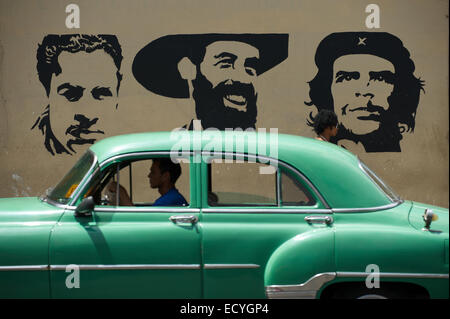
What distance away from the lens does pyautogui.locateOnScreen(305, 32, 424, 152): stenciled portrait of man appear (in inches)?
349

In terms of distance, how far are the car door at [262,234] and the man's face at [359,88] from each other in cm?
497

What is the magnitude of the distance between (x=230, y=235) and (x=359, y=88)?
551cm

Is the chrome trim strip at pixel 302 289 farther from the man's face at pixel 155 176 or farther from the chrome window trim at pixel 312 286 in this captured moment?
the man's face at pixel 155 176

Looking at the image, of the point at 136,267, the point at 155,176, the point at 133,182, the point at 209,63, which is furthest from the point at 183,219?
the point at 209,63

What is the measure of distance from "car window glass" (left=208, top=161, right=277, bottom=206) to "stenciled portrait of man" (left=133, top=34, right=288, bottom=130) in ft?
14.3

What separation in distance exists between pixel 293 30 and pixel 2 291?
20.1ft

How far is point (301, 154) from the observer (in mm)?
→ 4141

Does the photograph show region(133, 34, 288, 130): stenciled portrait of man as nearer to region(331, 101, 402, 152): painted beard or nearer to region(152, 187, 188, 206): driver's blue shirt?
region(331, 101, 402, 152): painted beard

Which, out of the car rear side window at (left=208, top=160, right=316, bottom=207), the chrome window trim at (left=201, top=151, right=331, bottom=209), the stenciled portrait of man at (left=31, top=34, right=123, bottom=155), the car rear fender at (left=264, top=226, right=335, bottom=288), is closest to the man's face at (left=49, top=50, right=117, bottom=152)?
the stenciled portrait of man at (left=31, top=34, right=123, bottom=155)

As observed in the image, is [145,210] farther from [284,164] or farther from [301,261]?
[301,261]

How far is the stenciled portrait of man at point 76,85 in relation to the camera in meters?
8.86

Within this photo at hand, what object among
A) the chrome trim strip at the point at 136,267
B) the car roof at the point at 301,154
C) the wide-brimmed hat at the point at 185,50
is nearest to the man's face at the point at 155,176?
the car roof at the point at 301,154
